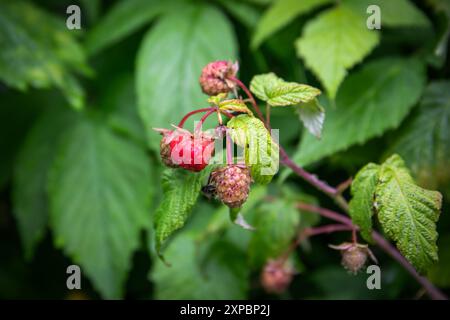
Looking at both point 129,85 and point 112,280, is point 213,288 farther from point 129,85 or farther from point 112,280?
point 129,85

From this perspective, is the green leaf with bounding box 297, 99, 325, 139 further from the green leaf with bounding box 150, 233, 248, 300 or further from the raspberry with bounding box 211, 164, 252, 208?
the green leaf with bounding box 150, 233, 248, 300

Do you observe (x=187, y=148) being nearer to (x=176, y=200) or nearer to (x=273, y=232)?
(x=176, y=200)

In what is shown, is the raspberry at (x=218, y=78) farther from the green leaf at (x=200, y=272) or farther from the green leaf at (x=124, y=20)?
the green leaf at (x=124, y=20)

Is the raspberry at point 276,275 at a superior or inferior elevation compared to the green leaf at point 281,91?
inferior

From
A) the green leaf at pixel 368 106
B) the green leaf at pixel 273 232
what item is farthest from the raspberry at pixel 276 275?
the green leaf at pixel 368 106

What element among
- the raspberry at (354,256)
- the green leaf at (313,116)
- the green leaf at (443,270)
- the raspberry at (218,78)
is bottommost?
the green leaf at (443,270)
